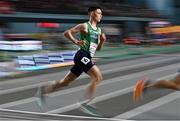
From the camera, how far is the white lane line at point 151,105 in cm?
761

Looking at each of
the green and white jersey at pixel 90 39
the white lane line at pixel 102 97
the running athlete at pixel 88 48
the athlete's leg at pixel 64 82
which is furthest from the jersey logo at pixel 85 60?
the white lane line at pixel 102 97

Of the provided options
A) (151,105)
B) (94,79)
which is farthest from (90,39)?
(151,105)

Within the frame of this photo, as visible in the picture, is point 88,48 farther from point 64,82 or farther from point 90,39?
point 64,82

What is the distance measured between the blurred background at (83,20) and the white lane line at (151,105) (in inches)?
457

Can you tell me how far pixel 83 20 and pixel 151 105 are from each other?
26089 mm

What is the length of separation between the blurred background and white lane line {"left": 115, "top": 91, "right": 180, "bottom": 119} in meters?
11.6

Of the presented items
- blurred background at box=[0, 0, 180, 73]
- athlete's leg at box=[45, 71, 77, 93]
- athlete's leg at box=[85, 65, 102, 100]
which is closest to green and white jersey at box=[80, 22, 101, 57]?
athlete's leg at box=[85, 65, 102, 100]

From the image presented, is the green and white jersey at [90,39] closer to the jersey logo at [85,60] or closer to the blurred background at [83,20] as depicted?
the jersey logo at [85,60]

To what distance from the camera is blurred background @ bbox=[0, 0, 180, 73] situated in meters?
27.0

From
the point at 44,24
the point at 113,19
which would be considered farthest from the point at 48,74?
the point at 113,19

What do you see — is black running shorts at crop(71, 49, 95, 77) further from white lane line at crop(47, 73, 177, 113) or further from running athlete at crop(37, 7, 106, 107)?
white lane line at crop(47, 73, 177, 113)

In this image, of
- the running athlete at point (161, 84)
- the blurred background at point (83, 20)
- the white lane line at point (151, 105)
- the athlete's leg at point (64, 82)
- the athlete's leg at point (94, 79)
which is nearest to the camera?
the white lane line at point (151, 105)

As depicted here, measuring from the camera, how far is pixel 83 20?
3438 cm

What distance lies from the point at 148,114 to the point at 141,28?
102ft
